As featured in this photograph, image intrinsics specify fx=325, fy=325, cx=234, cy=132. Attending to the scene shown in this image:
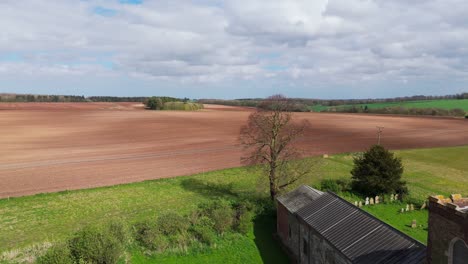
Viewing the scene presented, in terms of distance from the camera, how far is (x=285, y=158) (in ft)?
99.3

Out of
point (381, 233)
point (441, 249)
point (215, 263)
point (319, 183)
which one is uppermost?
point (441, 249)

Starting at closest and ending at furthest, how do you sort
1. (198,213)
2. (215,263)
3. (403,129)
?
(215,263) → (198,213) → (403,129)

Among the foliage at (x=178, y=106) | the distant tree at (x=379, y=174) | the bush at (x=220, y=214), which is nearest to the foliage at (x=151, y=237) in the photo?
the bush at (x=220, y=214)

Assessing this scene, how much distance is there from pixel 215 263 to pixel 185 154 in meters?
32.5

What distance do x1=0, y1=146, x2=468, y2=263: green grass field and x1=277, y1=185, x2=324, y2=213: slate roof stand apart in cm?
337

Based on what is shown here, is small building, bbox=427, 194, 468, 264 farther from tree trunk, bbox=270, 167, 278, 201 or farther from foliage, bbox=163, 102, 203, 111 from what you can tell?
foliage, bbox=163, 102, 203, 111

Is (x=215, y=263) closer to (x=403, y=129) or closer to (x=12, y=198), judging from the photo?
(x=12, y=198)

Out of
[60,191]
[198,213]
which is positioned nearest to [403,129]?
[198,213]

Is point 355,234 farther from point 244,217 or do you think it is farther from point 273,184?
point 273,184

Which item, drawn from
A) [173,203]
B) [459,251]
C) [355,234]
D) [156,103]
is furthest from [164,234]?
[156,103]

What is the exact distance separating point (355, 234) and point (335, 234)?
109 cm

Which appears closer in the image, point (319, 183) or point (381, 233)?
point (381, 233)

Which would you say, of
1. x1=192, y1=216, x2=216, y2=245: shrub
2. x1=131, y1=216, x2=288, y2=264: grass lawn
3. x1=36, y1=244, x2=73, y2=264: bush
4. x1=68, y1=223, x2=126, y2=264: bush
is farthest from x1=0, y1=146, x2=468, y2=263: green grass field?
x1=36, y1=244, x2=73, y2=264: bush

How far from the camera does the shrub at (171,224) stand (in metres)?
24.0
